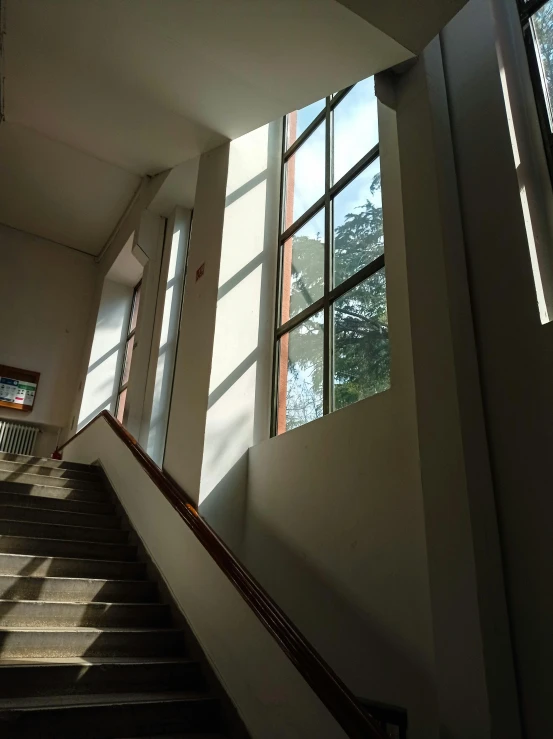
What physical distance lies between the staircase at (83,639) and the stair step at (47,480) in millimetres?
187

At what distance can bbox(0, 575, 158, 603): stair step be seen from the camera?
3.11 metres

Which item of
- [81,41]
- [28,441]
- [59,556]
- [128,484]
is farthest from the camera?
[28,441]

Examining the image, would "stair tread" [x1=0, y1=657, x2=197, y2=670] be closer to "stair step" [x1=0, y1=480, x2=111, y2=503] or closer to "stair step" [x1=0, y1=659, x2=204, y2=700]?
"stair step" [x1=0, y1=659, x2=204, y2=700]

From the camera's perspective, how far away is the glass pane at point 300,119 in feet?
15.4

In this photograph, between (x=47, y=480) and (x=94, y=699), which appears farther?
(x=47, y=480)

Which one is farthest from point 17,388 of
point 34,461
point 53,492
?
point 53,492

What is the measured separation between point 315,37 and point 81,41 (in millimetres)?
2020

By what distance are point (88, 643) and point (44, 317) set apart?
642cm

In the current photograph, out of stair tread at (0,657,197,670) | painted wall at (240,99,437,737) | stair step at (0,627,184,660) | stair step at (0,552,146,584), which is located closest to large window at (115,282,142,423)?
stair step at (0,552,146,584)

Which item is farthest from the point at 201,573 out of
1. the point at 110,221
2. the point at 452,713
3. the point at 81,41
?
the point at 110,221

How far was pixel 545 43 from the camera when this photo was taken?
2.73m

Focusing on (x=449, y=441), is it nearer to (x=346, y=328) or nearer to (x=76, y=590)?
(x=346, y=328)

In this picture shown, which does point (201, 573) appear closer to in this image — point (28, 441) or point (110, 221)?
point (28, 441)

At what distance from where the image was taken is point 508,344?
227cm
